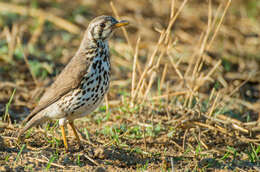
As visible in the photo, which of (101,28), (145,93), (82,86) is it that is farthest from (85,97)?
(145,93)

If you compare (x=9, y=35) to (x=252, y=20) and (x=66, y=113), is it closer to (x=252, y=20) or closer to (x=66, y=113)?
(x=66, y=113)

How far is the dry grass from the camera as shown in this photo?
460 centimetres

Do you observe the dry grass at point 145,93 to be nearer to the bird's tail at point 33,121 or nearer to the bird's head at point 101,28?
the bird's tail at point 33,121

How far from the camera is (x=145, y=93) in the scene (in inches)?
219

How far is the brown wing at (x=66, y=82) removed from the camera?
4645 millimetres

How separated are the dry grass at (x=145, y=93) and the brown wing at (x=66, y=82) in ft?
1.05

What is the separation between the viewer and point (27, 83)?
655cm

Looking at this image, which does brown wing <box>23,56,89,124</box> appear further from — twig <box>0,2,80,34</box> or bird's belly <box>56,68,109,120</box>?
twig <box>0,2,80,34</box>

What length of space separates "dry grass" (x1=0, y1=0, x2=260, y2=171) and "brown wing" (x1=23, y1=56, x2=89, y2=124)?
319 millimetres

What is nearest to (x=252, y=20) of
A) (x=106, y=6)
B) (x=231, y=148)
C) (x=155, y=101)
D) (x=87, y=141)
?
(x=106, y=6)

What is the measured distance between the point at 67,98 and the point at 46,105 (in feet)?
0.91

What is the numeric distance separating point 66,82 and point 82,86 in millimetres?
236

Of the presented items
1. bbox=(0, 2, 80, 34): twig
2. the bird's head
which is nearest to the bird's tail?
the bird's head

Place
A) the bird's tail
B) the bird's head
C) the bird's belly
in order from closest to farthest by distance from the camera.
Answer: the bird's belly → the bird's tail → the bird's head
